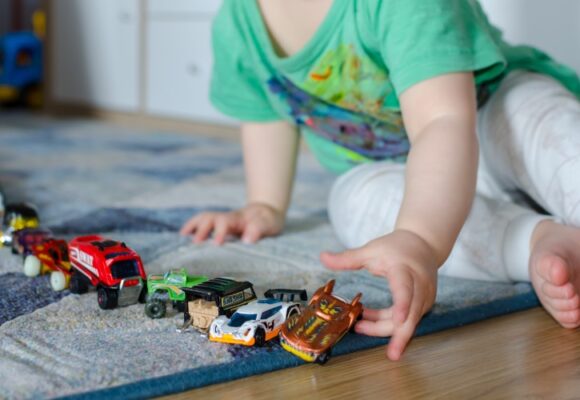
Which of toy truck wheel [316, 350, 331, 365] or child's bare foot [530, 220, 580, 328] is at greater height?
child's bare foot [530, 220, 580, 328]

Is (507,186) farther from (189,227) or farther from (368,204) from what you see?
(189,227)

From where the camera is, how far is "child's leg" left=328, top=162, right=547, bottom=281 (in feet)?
2.44

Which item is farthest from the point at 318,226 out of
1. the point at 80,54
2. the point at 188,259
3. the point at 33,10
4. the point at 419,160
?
the point at 33,10

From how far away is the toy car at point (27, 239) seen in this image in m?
0.76

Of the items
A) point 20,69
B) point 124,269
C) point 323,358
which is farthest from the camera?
point 20,69

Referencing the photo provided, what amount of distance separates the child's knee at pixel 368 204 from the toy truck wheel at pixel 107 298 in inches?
11.6

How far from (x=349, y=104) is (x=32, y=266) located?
15.0 inches

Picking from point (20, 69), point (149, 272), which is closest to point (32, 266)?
point (149, 272)

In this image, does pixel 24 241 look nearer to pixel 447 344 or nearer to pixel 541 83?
pixel 447 344

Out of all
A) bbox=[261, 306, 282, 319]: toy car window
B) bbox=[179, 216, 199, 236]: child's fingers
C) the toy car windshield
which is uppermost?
bbox=[261, 306, 282, 319]: toy car window

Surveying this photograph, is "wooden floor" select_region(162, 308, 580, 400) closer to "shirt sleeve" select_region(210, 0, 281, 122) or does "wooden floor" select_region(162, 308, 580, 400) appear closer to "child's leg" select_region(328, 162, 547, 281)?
"child's leg" select_region(328, 162, 547, 281)

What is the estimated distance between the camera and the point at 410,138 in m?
0.70

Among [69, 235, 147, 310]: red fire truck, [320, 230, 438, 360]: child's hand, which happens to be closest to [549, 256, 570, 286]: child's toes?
[320, 230, 438, 360]: child's hand

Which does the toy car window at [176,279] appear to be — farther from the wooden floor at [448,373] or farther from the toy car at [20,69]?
the toy car at [20,69]
